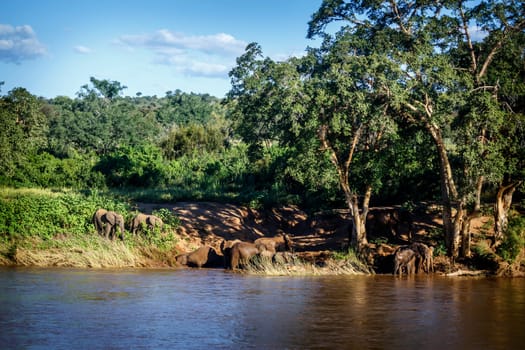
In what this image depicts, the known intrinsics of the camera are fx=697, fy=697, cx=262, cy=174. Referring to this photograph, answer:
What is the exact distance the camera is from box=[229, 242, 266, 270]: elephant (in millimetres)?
21734

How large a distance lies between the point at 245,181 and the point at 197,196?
5223 mm

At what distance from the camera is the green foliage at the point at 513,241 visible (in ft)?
66.5

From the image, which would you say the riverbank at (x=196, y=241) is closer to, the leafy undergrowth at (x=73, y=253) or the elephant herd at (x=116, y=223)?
the leafy undergrowth at (x=73, y=253)

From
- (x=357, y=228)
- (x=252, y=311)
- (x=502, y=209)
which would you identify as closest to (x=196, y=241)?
(x=357, y=228)

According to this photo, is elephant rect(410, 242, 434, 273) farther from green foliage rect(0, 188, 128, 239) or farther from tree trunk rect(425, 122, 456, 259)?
green foliage rect(0, 188, 128, 239)

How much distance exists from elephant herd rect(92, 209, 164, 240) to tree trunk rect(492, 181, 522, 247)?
1078cm

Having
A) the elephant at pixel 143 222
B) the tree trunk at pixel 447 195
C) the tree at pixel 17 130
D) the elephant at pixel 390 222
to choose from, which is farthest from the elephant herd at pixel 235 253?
the tree at pixel 17 130

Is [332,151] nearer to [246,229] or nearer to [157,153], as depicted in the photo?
[246,229]

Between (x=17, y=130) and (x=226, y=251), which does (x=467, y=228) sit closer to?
(x=226, y=251)

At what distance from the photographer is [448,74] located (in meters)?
19.6

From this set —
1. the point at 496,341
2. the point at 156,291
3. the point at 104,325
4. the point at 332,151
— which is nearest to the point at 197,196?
the point at 332,151

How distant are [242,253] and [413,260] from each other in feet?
17.2

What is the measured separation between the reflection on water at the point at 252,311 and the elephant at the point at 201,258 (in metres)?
1.98

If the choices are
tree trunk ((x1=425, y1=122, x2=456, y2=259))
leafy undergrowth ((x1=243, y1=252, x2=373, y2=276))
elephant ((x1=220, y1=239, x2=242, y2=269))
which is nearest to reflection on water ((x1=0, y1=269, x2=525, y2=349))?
leafy undergrowth ((x1=243, y1=252, x2=373, y2=276))
